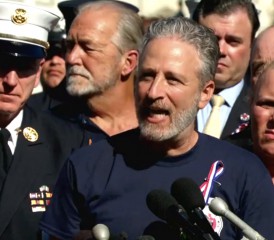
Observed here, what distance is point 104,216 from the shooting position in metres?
4.58

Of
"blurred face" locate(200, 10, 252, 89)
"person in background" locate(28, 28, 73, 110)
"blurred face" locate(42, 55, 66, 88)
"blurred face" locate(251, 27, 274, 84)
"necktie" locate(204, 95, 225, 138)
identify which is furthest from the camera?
"blurred face" locate(42, 55, 66, 88)

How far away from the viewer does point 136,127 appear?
18.1 feet

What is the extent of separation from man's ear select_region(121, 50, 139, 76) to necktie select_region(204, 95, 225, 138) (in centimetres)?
53

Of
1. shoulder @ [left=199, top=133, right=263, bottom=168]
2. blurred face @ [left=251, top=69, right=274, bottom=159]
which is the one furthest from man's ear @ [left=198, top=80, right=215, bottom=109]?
blurred face @ [left=251, top=69, right=274, bottom=159]

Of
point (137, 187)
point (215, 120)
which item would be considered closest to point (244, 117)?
point (215, 120)

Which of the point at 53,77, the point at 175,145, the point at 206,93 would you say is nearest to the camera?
the point at 175,145

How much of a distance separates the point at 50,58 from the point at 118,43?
83.8 inches

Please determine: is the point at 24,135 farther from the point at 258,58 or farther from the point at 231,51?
the point at 231,51

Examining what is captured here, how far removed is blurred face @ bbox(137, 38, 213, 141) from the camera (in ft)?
15.5

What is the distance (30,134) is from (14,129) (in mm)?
87

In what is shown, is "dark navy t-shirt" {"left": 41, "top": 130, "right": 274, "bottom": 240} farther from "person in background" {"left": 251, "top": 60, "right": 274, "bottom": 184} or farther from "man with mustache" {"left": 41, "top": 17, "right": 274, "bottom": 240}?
"person in background" {"left": 251, "top": 60, "right": 274, "bottom": 184}

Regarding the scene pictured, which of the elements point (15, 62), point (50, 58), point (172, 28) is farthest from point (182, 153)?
point (50, 58)

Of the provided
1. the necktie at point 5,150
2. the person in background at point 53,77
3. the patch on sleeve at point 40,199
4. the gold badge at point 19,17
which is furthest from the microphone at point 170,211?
the person in background at point 53,77

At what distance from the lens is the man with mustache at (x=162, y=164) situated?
4602 mm
